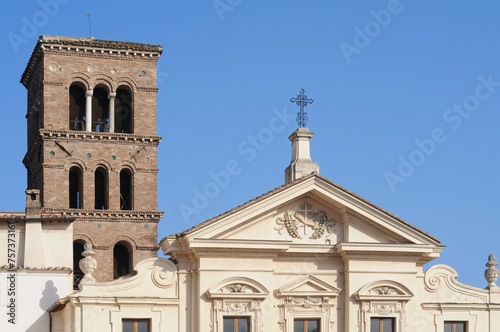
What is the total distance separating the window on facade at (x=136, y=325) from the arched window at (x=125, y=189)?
711 inches

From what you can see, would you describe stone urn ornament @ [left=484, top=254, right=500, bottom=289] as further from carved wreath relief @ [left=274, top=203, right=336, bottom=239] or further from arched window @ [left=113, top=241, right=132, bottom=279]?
arched window @ [left=113, top=241, right=132, bottom=279]

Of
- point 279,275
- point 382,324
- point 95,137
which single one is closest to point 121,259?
point 95,137

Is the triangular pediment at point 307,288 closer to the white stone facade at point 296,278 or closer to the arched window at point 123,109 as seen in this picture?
the white stone facade at point 296,278

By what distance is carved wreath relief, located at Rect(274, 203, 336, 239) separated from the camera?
37.4 m

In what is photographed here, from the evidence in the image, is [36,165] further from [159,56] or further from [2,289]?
[2,289]

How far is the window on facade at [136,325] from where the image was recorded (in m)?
36.0

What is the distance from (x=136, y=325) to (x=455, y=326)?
378 inches

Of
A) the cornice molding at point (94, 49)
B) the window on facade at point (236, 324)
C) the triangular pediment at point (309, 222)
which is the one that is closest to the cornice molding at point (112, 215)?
the cornice molding at point (94, 49)

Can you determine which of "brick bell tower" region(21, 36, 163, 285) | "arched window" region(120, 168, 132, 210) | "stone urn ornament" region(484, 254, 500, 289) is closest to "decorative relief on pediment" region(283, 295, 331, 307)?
"stone urn ornament" region(484, 254, 500, 289)

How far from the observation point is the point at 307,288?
3722 cm

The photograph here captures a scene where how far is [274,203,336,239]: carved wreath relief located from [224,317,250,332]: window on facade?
110 inches

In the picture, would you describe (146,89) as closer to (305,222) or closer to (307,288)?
(305,222)

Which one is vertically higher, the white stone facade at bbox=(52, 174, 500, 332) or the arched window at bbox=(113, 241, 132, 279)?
the arched window at bbox=(113, 241, 132, 279)

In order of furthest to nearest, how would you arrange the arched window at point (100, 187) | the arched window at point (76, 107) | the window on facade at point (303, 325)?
the arched window at point (76, 107), the arched window at point (100, 187), the window on facade at point (303, 325)
